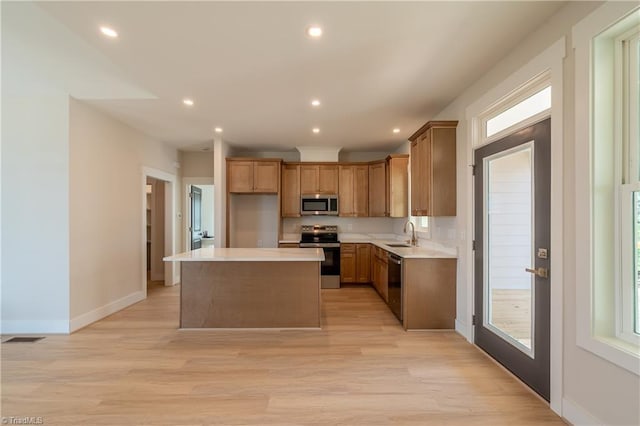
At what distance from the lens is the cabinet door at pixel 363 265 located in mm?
5648

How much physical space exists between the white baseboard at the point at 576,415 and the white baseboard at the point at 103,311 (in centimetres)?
474

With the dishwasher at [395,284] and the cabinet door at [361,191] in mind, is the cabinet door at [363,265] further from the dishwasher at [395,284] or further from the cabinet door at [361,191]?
the dishwasher at [395,284]

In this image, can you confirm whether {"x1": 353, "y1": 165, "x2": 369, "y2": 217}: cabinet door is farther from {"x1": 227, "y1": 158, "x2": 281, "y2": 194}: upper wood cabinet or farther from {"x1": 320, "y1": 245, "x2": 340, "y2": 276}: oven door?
{"x1": 227, "y1": 158, "x2": 281, "y2": 194}: upper wood cabinet

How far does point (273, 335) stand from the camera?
3.39m

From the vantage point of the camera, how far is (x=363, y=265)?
223 inches

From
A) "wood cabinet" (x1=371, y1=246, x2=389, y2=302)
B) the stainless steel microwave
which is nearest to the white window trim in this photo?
"wood cabinet" (x1=371, y1=246, x2=389, y2=302)

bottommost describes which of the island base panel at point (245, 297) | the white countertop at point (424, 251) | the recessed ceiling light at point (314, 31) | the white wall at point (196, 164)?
the island base panel at point (245, 297)

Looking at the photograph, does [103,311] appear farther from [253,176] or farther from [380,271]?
[380,271]

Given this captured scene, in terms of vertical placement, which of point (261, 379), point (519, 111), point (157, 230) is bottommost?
point (261, 379)

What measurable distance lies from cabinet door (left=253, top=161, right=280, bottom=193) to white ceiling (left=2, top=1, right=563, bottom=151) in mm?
1502

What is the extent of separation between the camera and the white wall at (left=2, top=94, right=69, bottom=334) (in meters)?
3.37

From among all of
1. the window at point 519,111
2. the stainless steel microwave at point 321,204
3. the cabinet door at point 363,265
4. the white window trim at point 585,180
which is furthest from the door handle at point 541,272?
the stainless steel microwave at point 321,204

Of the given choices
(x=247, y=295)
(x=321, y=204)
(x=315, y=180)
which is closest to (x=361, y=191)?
(x=321, y=204)

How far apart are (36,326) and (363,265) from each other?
4705 mm
